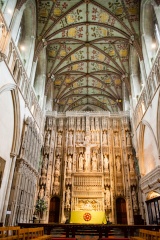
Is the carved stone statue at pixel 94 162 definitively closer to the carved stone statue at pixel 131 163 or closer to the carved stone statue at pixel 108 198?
the carved stone statue at pixel 108 198

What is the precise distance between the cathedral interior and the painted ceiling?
89mm

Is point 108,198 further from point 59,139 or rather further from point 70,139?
point 59,139

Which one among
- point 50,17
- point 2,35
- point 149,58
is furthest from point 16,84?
point 149,58

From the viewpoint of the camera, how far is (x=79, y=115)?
23.1 metres

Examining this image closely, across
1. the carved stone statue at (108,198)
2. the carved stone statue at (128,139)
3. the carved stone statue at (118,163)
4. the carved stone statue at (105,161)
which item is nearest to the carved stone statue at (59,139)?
the carved stone statue at (105,161)

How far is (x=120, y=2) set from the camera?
16.2 m

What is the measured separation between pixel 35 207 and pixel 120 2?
1886 cm

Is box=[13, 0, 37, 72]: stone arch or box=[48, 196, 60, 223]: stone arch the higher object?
box=[13, 0, 37, 72]: stone arch

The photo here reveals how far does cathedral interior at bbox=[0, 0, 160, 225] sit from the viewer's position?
12725 mm

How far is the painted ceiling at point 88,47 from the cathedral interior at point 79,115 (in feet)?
0.29

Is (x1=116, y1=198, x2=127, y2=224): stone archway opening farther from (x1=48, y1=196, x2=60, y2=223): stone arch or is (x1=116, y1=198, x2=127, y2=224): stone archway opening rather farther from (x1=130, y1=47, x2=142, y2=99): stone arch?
(x1=130, y1=47, x2=142, y2=99): stone arch

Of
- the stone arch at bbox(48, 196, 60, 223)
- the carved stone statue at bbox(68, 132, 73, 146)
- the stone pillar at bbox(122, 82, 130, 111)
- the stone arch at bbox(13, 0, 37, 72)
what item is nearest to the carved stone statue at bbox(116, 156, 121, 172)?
the carved stone statue at bbox(68, 132, 73, 146)

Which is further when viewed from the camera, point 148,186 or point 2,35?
point 148,186

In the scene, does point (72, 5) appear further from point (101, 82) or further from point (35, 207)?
point (35, 207)
